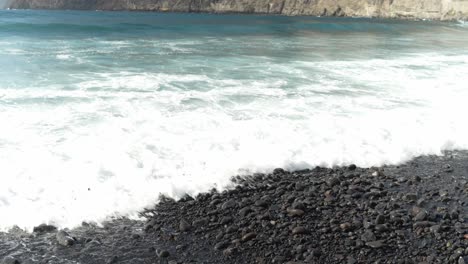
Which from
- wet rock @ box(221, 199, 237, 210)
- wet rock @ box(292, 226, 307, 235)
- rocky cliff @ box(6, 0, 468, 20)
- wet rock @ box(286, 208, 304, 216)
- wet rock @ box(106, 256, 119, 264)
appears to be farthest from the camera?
rocky cliff @ box(6, 0, 468, 20)

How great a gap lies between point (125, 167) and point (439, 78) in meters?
16.4

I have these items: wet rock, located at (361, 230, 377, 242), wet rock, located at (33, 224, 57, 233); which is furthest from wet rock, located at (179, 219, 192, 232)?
wet rock, located at (361, 230, 377, 242)

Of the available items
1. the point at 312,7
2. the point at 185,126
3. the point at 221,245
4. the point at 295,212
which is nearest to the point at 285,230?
the point at 295,212

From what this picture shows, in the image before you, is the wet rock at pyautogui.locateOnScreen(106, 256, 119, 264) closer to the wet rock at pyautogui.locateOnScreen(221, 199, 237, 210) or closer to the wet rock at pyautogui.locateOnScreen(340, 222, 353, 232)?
the wet rock at pyautogui.locateOnScreen(221, 199, 237, 210)

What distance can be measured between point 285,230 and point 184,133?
544cm

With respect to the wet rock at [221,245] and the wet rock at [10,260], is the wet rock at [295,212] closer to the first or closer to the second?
the wet rock at [221,245]

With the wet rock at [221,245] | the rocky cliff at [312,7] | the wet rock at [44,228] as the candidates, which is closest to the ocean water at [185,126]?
the wet rock at [44,228]

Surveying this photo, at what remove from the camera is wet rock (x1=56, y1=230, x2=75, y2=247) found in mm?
6543

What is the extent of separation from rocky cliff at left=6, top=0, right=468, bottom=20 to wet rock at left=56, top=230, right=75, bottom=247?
98.1m

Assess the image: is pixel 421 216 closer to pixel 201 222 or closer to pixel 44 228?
pixel 201 222

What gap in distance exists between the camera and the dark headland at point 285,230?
20.6 feet

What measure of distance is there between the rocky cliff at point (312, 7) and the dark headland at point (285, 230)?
94.3m

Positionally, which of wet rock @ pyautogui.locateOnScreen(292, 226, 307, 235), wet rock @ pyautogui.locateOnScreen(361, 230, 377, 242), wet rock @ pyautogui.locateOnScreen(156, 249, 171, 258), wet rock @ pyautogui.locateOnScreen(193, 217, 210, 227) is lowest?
wet rock @ pyautogui.locateOnScreen(156, 249, 171, 258)

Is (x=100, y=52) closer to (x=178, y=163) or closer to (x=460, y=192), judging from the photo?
(x=178, y=163)
